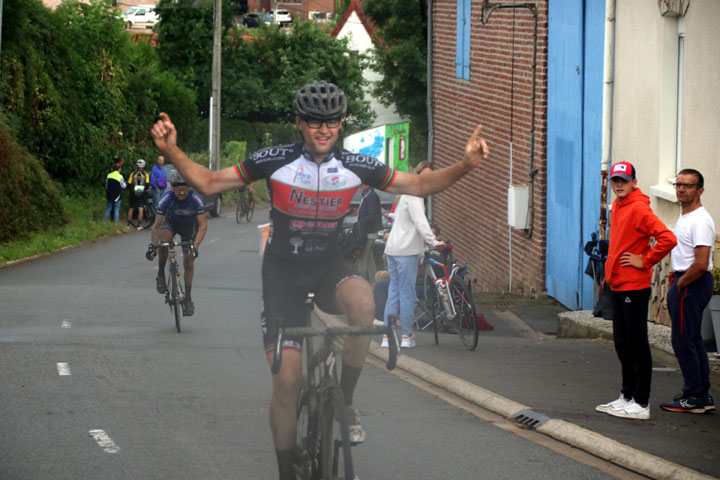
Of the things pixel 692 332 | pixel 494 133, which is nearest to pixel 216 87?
pixel 494 133

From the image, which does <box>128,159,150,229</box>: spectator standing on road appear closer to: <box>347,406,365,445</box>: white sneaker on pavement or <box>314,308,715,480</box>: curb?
<box>314,308,715,480</box>: curb

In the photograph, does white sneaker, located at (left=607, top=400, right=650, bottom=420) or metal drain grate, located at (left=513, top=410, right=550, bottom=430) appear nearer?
metal drain grate, located at (left=513, top=410, right=550, bottom=430)

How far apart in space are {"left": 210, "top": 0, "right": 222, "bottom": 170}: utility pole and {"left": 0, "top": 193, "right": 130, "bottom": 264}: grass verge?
21.5ft

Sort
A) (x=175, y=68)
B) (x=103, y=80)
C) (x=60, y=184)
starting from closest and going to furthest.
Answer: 1. (x=60, y=184)
2. (x=103, y=80)
3. (x=175, y=68)

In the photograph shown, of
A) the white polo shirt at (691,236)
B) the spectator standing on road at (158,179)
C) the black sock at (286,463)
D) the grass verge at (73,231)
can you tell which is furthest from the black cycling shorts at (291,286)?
the spectator standing on road at (158,179)

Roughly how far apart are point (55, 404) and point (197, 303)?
869 cm

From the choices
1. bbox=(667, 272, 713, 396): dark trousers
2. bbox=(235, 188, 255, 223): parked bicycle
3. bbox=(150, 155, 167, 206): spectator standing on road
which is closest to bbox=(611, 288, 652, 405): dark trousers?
bbox=(667, 272, 713, 396): dark trousers

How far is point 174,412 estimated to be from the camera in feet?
28.5

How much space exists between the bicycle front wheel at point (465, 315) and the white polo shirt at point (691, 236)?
12.2 feet

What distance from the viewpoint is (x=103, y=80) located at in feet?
128

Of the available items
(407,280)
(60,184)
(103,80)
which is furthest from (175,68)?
(407,280)

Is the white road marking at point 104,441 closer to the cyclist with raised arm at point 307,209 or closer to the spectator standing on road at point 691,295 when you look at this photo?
the cyclist with raised arm at point 307,209

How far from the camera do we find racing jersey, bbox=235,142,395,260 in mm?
5676

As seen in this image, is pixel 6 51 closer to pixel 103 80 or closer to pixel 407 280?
pixel 103 80
